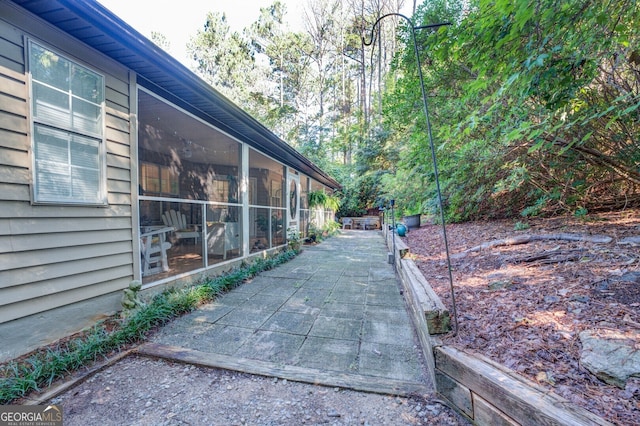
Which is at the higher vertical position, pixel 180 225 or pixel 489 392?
pixel 180 225

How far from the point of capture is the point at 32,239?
7.03ft

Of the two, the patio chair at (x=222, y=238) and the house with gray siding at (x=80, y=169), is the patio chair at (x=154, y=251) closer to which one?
the house with gray siding at (x=80, y=169)

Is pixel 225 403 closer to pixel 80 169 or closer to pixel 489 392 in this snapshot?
pixel 489 392

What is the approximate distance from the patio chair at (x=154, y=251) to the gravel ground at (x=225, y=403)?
1.80m

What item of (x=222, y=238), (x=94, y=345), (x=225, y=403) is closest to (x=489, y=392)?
(x=225, y=403)

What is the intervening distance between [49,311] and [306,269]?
358 cm

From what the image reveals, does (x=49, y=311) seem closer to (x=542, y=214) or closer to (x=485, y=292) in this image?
(x=485, y=292)

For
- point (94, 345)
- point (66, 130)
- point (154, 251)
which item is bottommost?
point (94, 345)

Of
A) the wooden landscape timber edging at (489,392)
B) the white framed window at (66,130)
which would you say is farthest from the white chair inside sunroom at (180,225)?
the wooden landscape timber edging at (489,392)

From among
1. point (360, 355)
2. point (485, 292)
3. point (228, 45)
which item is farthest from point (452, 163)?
point (228, 45)

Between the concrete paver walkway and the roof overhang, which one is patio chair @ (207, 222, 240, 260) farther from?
the roof overhang

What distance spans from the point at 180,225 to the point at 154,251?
0.52 metres

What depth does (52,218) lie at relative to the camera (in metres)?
2.26

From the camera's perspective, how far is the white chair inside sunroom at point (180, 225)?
380cm
